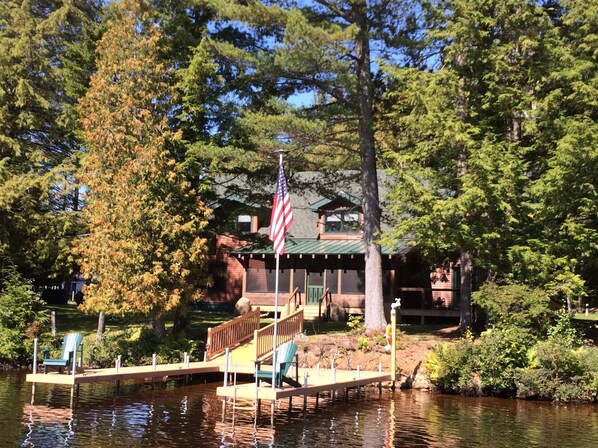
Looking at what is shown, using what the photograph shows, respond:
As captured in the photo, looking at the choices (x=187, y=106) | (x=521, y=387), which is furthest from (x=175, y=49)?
(x=521, y=387)

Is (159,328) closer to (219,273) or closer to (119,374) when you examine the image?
(119,374)

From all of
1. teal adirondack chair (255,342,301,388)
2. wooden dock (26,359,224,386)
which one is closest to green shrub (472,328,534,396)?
teal adirondack chair (255,342,301,388)

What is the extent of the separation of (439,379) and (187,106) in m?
13.4

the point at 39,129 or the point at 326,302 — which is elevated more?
the point at 39,129

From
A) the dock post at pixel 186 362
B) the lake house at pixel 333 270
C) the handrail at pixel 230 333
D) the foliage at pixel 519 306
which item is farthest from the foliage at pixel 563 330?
the lake house at pixel 333 270

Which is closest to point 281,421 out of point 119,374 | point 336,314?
point 119,374

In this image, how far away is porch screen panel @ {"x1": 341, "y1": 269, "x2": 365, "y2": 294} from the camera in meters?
36.9

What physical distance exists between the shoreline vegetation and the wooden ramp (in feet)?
4.60

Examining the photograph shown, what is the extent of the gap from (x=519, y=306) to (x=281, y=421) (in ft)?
30.8

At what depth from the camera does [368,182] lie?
2628cm

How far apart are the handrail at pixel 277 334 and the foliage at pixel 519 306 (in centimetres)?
664

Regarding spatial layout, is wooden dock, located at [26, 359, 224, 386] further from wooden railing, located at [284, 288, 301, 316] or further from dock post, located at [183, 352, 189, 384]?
wooden railing, located at [284, 288, 301, 316]

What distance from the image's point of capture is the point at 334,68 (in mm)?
23688

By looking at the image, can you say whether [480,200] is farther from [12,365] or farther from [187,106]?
[12,365]
